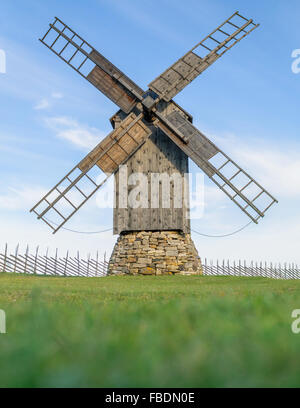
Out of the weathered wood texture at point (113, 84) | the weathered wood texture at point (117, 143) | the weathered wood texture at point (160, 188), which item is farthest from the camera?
the weathered wood texture at point (160, 188)

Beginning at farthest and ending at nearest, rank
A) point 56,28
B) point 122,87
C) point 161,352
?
point 56,28 < point 122,87 < point 161,352

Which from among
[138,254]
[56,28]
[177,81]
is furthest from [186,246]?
[56,28]

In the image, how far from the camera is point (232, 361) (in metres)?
1.56

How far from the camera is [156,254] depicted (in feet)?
55.6

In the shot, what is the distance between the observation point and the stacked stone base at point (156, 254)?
16891 mm

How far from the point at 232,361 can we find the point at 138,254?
15549mm

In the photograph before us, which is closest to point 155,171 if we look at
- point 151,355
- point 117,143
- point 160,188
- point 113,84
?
point 160,188

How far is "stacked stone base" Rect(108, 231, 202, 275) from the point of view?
16891 mm

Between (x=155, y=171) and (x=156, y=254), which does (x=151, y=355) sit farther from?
(x=155, y=171)

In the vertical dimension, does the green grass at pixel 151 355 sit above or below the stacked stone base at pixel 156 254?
below

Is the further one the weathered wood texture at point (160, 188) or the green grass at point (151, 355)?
the weathered wood texture at point (160, 188)

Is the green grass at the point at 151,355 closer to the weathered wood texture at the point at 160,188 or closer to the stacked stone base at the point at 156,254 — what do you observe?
the stacked stone base at the point at 156,254

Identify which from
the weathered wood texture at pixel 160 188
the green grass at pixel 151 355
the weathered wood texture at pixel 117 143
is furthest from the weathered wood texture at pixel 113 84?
the green grass at pixel 151 355
